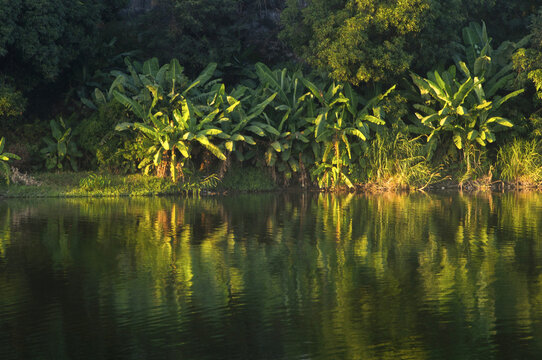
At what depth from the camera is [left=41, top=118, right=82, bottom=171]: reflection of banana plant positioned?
93.7 ft

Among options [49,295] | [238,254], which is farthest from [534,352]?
[238,254]

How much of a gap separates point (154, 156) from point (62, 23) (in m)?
5.75

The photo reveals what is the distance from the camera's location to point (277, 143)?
27.2 meters

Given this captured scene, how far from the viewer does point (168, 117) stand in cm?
2680

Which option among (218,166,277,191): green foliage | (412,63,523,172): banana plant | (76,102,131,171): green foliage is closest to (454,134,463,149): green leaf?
(412,63,523,172): banana plant

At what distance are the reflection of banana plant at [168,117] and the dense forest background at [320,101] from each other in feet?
0.21

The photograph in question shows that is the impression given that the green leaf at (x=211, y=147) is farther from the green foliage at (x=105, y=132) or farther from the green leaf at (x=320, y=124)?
the green leaf at (x=320, y=124)

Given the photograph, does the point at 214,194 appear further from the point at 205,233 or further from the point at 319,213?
the point at 205,233

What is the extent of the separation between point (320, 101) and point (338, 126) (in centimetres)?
135

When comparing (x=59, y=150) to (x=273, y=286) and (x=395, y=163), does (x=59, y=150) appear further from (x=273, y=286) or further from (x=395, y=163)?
(x=273, y=286)

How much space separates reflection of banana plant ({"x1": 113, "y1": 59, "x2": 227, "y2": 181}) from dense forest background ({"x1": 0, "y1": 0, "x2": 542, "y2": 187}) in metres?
0.06

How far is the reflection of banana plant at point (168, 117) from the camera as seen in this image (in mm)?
25969

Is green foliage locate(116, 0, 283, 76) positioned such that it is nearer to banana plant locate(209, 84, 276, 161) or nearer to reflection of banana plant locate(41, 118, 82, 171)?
banana plant locate(209, 84, 276, 161)

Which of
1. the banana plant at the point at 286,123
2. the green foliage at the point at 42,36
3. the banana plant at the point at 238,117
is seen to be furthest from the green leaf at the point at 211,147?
the green foliage at the point at 42,36
